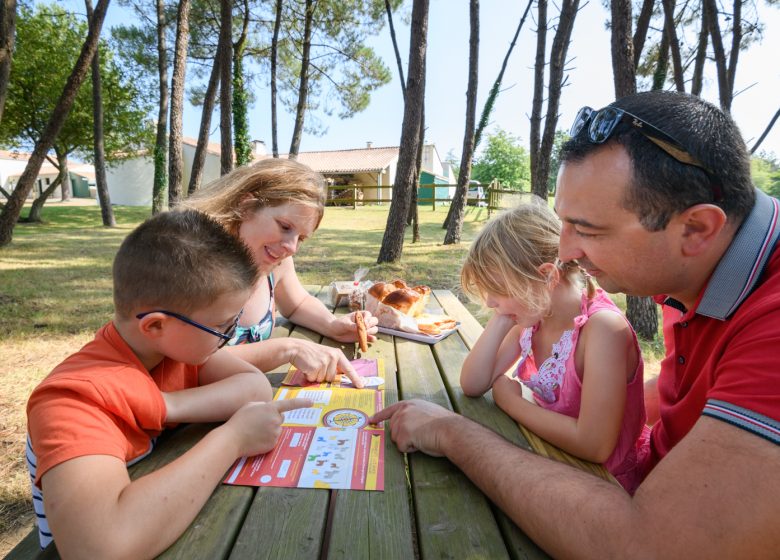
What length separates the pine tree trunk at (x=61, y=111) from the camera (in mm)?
6754

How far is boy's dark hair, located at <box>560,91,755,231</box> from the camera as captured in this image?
1041 mm

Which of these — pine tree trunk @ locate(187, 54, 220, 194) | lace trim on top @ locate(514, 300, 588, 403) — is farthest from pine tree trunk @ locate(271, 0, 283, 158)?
lace trim on top @ locate(514, 300, 588, 403)

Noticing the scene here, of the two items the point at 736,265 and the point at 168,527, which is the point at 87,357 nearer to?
the point at 168,527

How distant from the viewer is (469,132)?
34.8ft

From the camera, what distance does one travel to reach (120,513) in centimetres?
83

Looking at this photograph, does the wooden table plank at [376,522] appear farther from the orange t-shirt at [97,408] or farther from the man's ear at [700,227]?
the man's ear at [700,227]

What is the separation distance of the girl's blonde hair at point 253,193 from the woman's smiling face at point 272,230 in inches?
0.9

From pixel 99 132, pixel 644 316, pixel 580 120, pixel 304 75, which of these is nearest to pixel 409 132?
pixel 644 316

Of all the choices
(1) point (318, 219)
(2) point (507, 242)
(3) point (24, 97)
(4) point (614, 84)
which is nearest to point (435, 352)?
(2) point (507, 242)

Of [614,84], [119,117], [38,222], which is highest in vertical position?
[119,117]

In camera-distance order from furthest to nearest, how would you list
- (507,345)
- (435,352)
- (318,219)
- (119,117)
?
(119,117) < (318,219) < (435,352) < (507,345)

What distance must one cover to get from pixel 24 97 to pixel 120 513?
68.6 ft

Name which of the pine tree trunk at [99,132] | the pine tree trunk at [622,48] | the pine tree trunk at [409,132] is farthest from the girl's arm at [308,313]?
the pine tree trunk at [99,132]

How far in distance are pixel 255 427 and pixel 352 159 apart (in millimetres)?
35588
